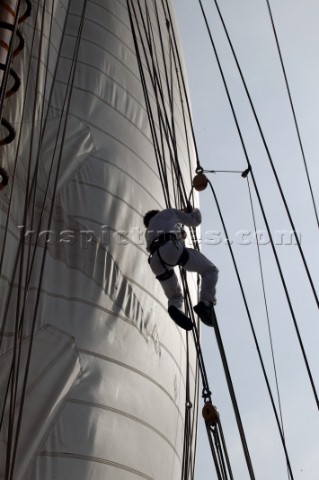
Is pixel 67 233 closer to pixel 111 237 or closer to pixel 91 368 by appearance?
pixel 111 237

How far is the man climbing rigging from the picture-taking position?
4.22 m

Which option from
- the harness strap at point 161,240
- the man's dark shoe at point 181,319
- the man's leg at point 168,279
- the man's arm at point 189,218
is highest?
the man's arm at point 189,218

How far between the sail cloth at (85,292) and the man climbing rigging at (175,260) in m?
0.44

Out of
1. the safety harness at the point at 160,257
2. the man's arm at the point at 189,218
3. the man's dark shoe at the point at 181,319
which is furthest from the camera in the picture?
the man's arm at the point at 189,218

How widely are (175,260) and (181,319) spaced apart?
36 cm

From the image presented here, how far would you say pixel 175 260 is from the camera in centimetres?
434

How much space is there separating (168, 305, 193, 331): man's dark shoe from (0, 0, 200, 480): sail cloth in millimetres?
438

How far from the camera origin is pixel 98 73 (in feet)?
21.8

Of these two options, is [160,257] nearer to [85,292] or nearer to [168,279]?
[168,279]

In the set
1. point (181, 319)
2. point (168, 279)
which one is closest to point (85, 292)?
point (168, 279)

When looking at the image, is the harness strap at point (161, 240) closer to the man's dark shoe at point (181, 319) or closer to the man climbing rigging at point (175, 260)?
the man climbing rigging at point (175, 260)

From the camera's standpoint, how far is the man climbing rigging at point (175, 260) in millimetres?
4219

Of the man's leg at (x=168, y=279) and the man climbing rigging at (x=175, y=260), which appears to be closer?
the man climbing rigging at (x=175, y=260)

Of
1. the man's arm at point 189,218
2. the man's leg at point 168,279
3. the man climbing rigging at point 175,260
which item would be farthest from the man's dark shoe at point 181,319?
the man's arm at point 189,218
